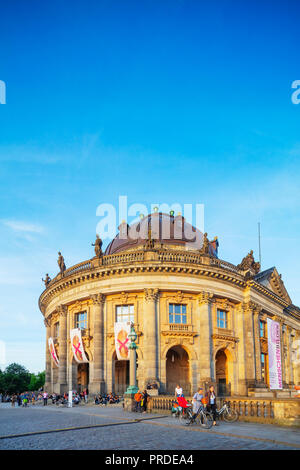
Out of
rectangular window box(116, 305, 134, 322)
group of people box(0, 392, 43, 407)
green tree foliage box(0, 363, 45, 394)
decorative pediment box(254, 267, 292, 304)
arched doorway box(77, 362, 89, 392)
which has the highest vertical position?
decorative pediment box(254, 267, 292, 304)

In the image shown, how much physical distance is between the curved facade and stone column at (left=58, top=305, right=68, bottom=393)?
0.09 metres

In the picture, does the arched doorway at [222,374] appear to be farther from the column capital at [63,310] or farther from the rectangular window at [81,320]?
the column capital at [63,310]

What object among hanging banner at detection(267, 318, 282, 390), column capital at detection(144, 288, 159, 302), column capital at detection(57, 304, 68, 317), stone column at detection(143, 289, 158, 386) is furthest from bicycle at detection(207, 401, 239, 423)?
hanging banner at detection(267, 318, 282, 390)

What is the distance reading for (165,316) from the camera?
39.9 meters

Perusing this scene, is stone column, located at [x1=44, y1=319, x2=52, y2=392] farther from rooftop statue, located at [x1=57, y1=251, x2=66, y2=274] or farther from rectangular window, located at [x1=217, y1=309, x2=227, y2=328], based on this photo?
rectangular window, located at [x1=217, y1=309, x2=227, y2=328]

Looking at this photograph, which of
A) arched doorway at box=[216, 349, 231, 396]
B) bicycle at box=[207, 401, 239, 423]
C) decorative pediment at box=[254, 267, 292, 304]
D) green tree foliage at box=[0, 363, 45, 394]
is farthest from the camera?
green tree foliage at box=[0, 363, 45, 394]

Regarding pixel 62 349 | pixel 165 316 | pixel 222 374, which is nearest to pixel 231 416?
pixel 165 316

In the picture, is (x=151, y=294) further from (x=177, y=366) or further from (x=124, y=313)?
(x=177, y=366)

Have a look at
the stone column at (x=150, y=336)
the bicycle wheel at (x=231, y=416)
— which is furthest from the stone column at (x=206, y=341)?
the bicycle wheel at (x=231, y=416)

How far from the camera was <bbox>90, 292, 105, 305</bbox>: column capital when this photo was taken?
4079 cm

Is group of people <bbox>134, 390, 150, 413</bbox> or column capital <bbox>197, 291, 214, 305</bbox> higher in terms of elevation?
column capital <bbox>197, 291, 214, 305</bbox>

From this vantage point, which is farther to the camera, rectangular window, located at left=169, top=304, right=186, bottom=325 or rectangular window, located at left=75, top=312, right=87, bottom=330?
rectangular window, located at left=75, top=312, right=87, bottom=330

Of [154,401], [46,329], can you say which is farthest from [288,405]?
[46,329]

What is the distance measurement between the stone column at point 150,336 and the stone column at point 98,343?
4.02 metres
